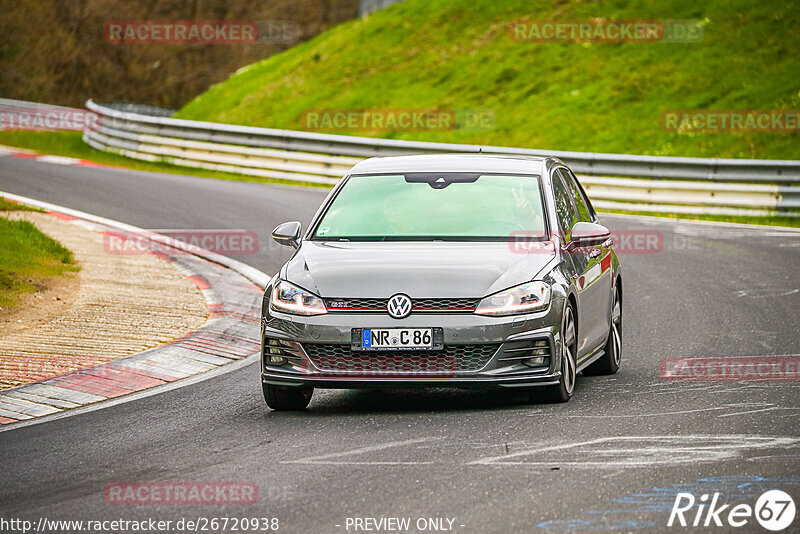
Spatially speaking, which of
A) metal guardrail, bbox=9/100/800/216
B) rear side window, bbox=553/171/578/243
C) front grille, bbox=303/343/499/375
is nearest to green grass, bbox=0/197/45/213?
metal guardrail, bbox=9/100/800/216

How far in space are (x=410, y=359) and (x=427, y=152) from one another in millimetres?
18248

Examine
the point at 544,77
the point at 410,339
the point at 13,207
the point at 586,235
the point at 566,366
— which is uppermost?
the point at 544,77

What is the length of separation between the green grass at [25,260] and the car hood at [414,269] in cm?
469

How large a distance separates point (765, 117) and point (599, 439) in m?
20.9

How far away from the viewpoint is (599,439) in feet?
24.7

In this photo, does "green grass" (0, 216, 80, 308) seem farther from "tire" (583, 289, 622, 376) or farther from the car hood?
"tire" (583, 289, 622, 376)

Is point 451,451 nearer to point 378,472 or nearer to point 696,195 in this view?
point 378,472

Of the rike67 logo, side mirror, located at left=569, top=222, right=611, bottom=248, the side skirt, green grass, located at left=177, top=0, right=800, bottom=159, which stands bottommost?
the rike67 logo

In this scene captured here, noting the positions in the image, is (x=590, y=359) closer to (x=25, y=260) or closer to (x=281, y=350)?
(x=281, y=350)

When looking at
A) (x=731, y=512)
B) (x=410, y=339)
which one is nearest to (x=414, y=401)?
(x=410, y=339)

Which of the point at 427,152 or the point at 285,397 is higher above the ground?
the point at 427,152

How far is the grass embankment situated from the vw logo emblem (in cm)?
521

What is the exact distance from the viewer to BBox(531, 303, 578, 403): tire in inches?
339

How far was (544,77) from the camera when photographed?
32.4 meters
